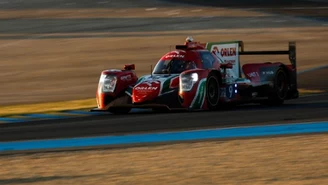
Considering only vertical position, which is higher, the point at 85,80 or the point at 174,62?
the point at 174,62

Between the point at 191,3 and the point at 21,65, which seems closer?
the point at 21,65

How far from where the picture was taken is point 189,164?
1097 cm

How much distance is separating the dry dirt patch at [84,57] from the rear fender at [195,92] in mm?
7810

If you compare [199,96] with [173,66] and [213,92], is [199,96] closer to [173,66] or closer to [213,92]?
[213,92]

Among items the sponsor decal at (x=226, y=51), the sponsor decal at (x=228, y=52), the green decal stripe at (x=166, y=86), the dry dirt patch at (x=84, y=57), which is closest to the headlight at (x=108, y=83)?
the green decal stripe at (x=166, y=86)

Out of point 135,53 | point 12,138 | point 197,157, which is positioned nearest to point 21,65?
point 135,53

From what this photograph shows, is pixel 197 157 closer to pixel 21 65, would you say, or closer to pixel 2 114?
pixel 2 114

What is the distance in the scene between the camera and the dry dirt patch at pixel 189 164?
9922mm

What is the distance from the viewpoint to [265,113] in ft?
55.1

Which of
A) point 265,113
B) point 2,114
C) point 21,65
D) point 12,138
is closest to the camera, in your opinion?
point 12,138

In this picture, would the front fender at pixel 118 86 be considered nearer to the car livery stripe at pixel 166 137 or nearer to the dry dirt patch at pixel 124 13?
the car livery stripe at pixel 166 137

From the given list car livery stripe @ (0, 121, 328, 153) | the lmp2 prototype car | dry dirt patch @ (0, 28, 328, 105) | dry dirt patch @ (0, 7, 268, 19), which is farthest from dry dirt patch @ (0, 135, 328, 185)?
dry dirt patch @ (0, 7, 268, 19)

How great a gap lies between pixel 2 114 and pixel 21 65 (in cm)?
1524

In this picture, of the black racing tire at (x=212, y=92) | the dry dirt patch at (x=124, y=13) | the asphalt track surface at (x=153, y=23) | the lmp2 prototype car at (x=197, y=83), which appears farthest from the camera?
the dry dirt patch at (x=124, y=13)
